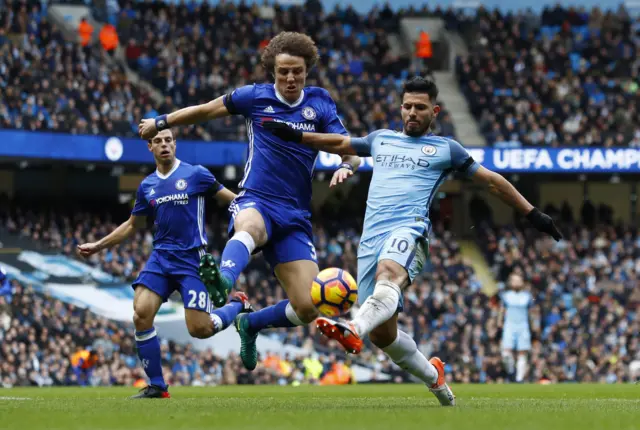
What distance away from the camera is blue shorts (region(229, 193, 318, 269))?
960 cm

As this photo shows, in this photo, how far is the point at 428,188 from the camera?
8.92 m

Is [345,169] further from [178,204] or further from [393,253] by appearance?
[178,204]

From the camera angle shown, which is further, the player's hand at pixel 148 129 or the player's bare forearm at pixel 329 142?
the player's hand at pixel 148 129

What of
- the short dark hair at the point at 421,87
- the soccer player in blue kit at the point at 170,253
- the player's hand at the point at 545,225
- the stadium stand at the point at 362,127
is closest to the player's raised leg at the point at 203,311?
the soccer player in blue kit at the point at 170,253

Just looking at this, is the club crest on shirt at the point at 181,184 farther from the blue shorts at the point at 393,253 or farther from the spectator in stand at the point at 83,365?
the spectator in stand at the point at 83,365

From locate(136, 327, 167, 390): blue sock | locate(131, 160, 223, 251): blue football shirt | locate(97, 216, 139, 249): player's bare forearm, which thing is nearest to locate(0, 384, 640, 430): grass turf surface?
locate(136, 327, 167, 390): blue sock

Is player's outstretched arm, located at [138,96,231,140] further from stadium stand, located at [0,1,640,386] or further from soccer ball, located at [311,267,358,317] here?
stadium stand, located at [0,1,640,386]

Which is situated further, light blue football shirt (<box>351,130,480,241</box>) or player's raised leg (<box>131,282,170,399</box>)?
player's raised leg (<box>131,282,170,399</box>)

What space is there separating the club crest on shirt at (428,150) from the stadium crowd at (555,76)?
24906 millimetres

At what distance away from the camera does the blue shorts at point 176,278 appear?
11.4 metres

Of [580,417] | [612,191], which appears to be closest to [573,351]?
[612,191]

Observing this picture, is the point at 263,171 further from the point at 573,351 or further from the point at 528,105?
the point at 528,105

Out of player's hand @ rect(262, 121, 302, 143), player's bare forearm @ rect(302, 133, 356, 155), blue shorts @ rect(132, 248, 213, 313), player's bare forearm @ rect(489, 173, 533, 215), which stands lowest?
blue shorts @ rect(132, 248, 213, 313)

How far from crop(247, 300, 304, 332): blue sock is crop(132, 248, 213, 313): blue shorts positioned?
863 mm
